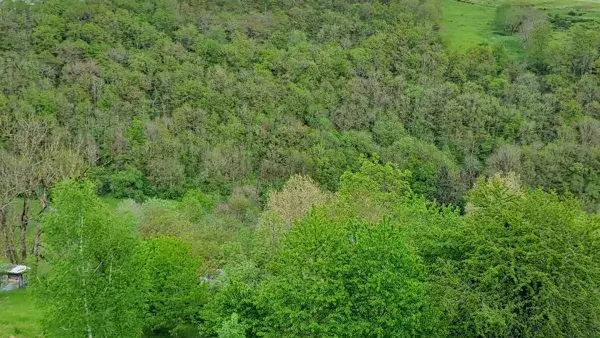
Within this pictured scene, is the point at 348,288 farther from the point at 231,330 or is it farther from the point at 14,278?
the point at 14,278

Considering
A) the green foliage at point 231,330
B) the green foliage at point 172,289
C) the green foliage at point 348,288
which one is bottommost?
the green foliage at point 172,289

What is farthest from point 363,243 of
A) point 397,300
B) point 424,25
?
point 424,25

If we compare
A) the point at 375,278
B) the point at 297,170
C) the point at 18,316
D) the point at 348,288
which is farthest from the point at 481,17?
the point at 18,316

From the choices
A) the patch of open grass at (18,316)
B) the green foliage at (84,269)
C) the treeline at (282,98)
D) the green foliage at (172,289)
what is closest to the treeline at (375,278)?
the green foliage at (84,269)

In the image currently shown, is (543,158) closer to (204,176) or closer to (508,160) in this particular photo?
(508,160)

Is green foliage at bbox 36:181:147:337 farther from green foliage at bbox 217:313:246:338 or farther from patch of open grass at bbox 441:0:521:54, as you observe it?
patch of open grass at bbox 441:0:521:54

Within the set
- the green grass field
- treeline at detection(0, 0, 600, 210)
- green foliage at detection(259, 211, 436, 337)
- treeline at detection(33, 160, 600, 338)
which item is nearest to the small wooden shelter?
treeline at detection(33, 160, 600, 338)

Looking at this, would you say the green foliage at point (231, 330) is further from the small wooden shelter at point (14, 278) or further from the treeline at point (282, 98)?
the treeline at point (282, 98)
